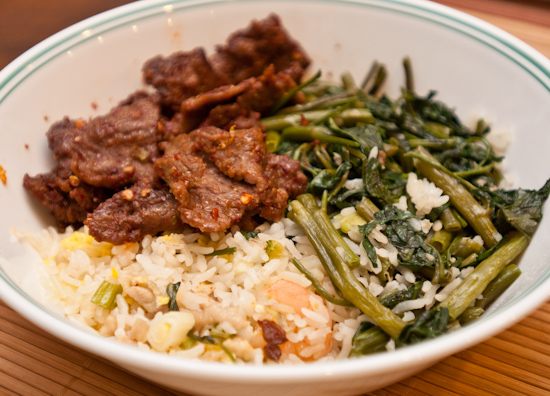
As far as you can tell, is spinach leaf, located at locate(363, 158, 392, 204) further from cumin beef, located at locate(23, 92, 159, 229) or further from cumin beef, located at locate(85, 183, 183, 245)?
cumin beef, located at locate(23, 92, 159, 229)

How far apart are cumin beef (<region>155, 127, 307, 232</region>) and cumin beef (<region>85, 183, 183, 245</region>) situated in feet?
0.39

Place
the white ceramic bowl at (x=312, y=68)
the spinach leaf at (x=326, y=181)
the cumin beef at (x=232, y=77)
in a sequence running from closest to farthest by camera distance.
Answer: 1. the white ceramic bowl at (x=312, y=68)
2. the spinach leaf at (x=326, y=181)
3. the cumin beef at (x=232, y=77)

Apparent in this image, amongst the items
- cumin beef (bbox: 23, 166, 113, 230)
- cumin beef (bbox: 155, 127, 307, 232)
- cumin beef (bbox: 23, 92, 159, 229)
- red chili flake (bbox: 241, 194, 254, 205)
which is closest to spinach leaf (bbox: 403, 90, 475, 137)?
cumin beef (bbox: 155, 127, 307, 232)

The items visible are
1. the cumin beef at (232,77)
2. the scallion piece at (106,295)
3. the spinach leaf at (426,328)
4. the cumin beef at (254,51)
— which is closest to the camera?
the spinach leaf at (426,328)

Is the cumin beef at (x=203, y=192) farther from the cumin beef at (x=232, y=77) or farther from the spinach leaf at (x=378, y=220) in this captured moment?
the spinach leaf at (x=378, y=220)

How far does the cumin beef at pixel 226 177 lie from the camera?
98.3 inches

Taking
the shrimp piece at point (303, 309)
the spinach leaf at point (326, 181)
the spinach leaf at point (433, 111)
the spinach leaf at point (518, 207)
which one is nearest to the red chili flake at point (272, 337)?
the shrimp piece at point (303, 309)

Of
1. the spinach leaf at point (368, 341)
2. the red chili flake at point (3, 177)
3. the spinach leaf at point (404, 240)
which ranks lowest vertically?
the spinach leaf at point (368, 341)

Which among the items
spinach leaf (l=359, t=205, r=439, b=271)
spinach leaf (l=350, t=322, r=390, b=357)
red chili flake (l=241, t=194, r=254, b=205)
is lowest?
spinach leaf (l=350, t=322, r=390, b=357)

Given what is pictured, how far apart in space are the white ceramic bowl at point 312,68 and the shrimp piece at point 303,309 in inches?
13.5

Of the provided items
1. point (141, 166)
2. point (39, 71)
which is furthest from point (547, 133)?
point (39, 71)

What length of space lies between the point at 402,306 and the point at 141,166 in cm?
164

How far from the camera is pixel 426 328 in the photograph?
2.16 metres

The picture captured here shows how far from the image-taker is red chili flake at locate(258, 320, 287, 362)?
2.17 metres
